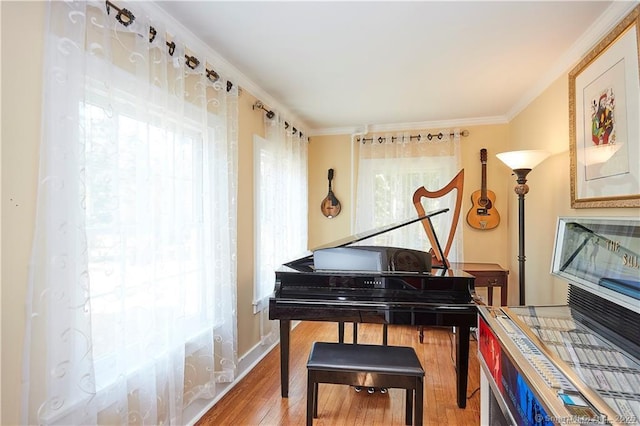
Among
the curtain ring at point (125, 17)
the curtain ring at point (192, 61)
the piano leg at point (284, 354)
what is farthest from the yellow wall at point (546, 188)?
the curtain ring at point (125, 17)

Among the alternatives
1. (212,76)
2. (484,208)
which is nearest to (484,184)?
(484,208)

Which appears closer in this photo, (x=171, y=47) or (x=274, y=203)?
(x=171, y=47)

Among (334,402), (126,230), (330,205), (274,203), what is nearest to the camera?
(126,230)

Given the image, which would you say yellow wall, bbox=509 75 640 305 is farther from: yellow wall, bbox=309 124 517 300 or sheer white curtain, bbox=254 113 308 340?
sheer white curtain, bbox=254 113 308 340

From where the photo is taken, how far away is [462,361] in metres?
2.17

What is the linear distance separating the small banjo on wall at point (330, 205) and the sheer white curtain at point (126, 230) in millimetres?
2216

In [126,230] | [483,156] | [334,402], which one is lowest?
[334,402]

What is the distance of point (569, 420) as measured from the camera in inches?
29.6

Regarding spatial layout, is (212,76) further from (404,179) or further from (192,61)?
(404,179)

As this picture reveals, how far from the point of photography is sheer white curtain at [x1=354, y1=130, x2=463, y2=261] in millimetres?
3871

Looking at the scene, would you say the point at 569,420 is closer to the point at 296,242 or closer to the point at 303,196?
the point at 296,242

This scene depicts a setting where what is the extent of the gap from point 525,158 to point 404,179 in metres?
1.61

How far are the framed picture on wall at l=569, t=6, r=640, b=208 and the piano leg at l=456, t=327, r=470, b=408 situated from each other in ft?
3.70

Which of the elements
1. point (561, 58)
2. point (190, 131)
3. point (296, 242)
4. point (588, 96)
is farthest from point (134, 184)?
point (561, 58)
